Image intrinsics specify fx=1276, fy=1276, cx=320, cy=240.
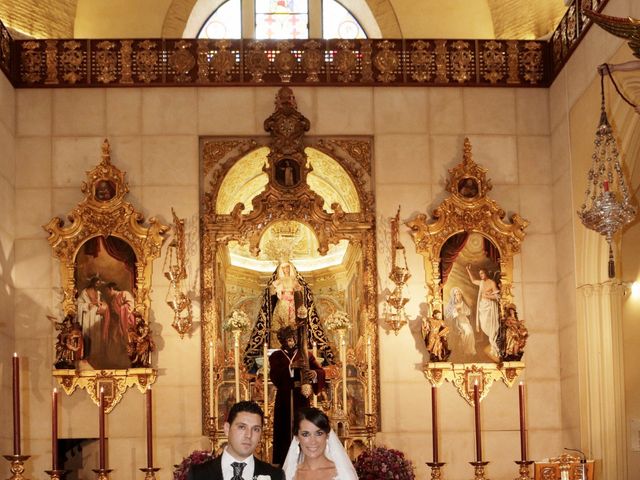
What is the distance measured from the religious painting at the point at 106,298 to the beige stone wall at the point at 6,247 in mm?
796

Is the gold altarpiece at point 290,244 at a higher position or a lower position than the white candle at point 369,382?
higher

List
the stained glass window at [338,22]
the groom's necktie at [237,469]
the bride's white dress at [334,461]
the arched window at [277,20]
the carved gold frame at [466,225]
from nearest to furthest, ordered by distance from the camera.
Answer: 1. the groom's necktie at [237,469]
2. the bride's white dress at [334,461]
3. the carved gold frame at [466,225]
4. the arched window at [277,20]
5. the stained glass window at [338,22]

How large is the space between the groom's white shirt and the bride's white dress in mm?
1263

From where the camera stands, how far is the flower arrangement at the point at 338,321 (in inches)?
573

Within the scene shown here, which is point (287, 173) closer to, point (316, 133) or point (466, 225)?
point (316, 133)

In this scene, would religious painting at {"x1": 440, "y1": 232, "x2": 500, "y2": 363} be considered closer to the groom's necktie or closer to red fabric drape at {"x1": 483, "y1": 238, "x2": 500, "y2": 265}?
red fabric drape at {"x1": 483, "y1": 238, "x2": 500, "y2": 265}

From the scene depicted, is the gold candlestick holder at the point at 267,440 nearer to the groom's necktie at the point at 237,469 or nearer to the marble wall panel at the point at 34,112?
the marble wall panel at the point at 34,112

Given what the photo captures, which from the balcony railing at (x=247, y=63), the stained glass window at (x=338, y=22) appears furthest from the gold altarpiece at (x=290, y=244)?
the stained glass window at (x=338, y=22)

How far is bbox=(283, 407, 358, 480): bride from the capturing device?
7.80 metres

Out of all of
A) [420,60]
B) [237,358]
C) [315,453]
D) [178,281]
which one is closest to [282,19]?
[420,60]

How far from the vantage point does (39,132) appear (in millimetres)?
15234

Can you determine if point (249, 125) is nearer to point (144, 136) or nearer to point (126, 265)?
point (144, 136)

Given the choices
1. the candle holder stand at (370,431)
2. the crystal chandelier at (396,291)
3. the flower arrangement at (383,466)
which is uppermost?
the crystal chandelier at (396,291)

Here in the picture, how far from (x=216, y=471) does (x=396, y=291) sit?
8182 mm
